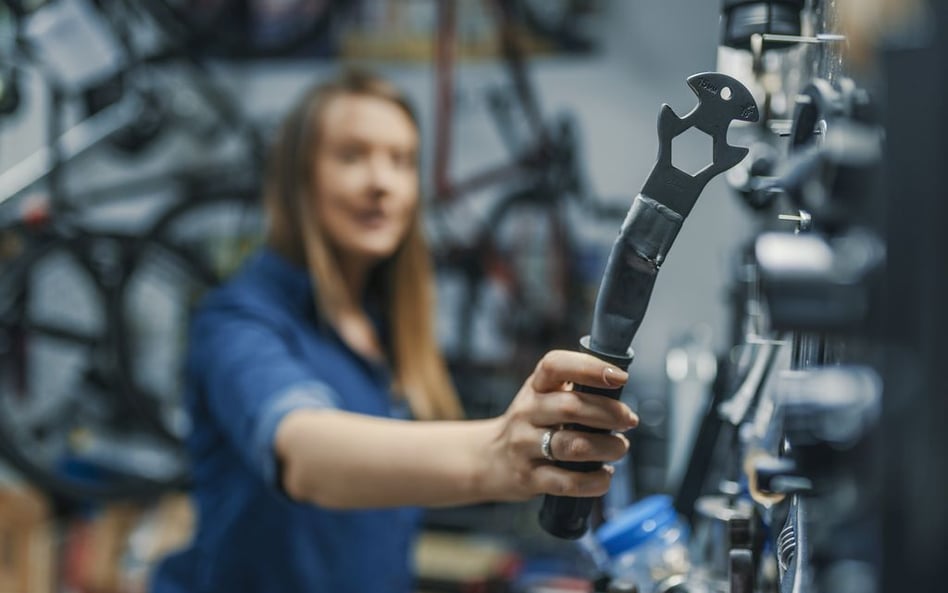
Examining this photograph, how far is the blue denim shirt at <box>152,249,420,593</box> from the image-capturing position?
981 millimetres

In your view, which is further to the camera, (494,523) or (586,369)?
(494,523)

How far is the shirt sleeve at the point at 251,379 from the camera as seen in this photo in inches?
28.9

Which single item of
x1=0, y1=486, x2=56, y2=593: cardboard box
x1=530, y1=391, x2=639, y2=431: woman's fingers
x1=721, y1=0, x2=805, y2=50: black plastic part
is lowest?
x1=0, y1=486, x2=56, y2=593: cardboard box

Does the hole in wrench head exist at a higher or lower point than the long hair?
higher

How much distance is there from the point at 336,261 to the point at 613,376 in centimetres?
81

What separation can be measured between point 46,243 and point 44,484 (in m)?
0.54

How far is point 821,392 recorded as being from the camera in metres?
0.26

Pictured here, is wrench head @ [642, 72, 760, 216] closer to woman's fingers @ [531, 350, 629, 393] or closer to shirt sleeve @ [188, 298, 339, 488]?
woman's fingers @ [531, 350, 629, 393]

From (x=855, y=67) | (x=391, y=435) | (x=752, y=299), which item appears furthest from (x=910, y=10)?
(x=391, y=435)

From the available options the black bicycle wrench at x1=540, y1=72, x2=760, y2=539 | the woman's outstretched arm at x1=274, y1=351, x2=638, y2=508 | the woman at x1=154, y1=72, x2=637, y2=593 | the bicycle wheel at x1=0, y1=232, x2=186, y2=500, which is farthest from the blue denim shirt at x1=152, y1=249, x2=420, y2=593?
the bicycle wheel at x1=0, y1=232, x2=186, y2=500

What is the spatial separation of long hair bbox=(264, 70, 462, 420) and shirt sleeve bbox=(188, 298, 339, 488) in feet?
0.49

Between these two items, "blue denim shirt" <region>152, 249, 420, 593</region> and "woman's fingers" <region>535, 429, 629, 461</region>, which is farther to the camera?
"blue denim shirt" <region>152, 249, 420, 593</region>

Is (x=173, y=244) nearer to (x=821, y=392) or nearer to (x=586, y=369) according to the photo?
(x=586, y=369)

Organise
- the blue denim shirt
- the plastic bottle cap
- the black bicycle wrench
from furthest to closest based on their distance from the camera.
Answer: the blue denim shirt
the plastic bottle cap
the black bicycle wrench
